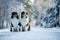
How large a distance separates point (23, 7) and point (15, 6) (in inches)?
42.6

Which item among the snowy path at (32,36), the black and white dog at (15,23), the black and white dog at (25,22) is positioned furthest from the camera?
the black and white dog at (25,22)

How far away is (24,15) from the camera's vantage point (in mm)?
15094

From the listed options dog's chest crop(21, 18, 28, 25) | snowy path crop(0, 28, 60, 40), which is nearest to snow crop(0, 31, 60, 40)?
snowy path crop(0, 28, 60, 40)

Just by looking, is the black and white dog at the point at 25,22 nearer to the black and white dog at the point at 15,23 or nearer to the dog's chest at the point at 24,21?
the dog's chest at the point at 24,21

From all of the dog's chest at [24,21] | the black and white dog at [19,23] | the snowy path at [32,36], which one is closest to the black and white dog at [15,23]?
the black and white dog at [19,23]

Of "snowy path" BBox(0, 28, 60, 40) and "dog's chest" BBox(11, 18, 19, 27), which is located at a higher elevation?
"dog's chest" BBox(11, 18, 19, 27)

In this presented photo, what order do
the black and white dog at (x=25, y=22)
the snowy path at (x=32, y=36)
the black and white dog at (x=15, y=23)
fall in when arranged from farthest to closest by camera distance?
the black and white dog at (x=25, y=22), the black and white dog at (x=15, y=23), the snowy path at (x=32, y=36)

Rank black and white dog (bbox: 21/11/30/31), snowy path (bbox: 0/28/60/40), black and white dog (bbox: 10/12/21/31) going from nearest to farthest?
1. snowy path (bbox: 0/28/60/40)
2. black and white dog (bbox: 10/12/21/31)
3. black and white dog (bbox: 21/11/30/31)

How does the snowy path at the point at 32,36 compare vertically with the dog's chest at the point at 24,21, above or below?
below

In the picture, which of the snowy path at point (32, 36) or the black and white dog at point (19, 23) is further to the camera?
the black and white dog at point (19, 23)

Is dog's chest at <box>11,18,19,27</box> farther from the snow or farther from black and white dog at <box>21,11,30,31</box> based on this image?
the snow

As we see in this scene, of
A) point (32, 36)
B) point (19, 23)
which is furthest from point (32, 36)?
point (19, 23)

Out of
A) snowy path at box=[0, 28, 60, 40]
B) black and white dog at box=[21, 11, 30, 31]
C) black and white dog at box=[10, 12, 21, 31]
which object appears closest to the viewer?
snowy path at box=[0, 28, 60, 40]

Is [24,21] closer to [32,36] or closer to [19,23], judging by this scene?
[19,23]
